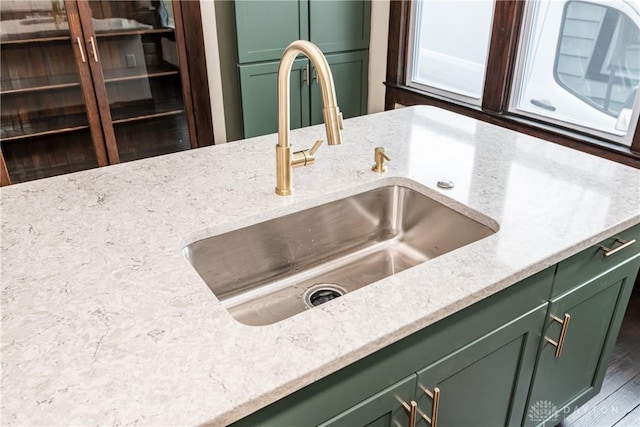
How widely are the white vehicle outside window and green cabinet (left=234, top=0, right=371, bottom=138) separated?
1.14 m

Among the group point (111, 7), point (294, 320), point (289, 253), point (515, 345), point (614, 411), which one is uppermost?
point (111, 7)

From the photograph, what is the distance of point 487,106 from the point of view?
2908 millimetres

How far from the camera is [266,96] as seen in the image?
3125mm

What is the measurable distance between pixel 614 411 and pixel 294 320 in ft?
5.16

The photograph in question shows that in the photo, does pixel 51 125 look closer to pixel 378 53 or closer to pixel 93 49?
pixel 93 49

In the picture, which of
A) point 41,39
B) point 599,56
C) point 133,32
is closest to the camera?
point 599,56

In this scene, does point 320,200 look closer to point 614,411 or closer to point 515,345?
point 515,345

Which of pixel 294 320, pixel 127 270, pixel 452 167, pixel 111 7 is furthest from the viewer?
pixel 111 7

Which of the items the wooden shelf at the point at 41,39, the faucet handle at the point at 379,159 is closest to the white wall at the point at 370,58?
the wooden shelf at the point at 41,39

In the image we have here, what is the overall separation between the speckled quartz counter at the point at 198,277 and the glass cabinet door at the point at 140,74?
158 cm

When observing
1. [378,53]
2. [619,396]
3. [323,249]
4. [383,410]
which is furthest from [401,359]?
[378,53]

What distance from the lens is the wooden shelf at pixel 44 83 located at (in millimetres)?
2705

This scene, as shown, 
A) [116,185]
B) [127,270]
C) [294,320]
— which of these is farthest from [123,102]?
[294,320]

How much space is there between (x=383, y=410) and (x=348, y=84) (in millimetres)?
2852
